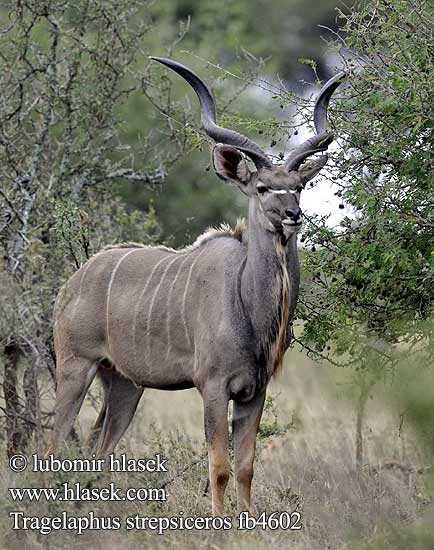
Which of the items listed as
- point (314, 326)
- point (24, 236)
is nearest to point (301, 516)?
point (314, 326)

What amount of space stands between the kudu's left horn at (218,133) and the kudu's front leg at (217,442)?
0.89m

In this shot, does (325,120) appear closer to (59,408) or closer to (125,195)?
(59,408)

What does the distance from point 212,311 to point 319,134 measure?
790mm

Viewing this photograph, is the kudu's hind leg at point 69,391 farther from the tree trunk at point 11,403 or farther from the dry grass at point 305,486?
the tree trunk at point 11,403

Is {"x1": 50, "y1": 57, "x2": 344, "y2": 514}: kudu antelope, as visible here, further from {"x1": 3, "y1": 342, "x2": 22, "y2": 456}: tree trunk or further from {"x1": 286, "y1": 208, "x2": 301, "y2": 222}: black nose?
{"x1": 3, "y1": 342, "x2": 22, "y2": 456}: tree trunk

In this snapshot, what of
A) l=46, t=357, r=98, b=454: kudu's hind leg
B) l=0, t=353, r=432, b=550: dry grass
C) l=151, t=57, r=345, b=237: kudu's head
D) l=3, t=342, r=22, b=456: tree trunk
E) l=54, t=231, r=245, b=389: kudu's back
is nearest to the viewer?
l=0, t=353, r=432, b=550: dry grass

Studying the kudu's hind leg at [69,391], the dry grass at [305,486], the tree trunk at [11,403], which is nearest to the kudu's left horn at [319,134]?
the dry grass at [305,486]

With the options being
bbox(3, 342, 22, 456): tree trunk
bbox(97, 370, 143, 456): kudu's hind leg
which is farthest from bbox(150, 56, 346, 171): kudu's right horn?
bbox(3, 342, 22, 456): tree trunk

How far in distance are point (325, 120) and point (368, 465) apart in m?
1.65

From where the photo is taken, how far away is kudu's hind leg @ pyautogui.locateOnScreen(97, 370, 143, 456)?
5.07m

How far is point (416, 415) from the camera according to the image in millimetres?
3012

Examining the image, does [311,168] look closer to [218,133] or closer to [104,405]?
[218,133]

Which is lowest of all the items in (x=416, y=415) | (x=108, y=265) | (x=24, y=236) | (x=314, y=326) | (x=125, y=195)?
(x=416, y=415)

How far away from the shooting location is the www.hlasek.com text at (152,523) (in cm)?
400
